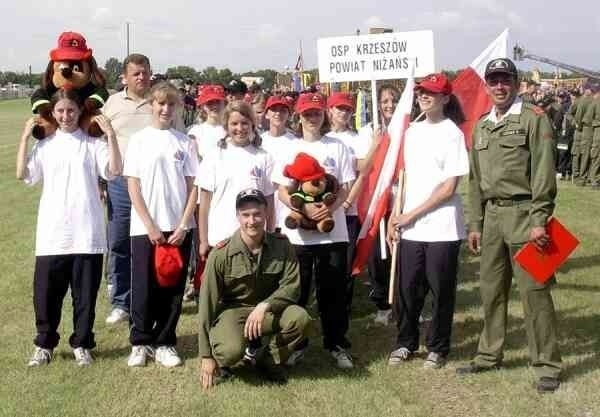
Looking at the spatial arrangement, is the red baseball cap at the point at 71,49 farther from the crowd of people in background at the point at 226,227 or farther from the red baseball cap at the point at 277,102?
the red baseball cap at the point at 277,102

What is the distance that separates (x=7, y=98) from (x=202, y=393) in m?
85.0

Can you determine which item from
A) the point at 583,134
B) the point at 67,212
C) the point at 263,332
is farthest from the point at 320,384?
the point at 583,134

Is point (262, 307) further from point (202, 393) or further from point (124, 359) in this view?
point (124, 359)

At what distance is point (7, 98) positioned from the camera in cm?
8206

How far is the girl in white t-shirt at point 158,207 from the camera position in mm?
5105

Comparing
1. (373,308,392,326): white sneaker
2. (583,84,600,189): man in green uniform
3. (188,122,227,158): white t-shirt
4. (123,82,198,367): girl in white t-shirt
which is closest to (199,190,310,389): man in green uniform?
(123,82,198,367): girl in white t-shirt

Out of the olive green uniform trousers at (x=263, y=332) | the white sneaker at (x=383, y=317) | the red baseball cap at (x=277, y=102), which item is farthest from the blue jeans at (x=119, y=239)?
the white sneaker at (x=383, y=317)

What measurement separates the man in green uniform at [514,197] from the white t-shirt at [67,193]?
2715 mm

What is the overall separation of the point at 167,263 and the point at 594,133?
12.7 meters

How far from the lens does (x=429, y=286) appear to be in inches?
209

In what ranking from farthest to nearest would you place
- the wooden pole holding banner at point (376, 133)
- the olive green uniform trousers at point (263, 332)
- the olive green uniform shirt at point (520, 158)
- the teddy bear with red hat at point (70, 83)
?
the wooden pole holding banner at point (376, 133) → the teddy bear with red hat at point (70, 83) → the olive green uniform trousers at point (263, 332) → the olive green uniform shirt at point (520, 158)

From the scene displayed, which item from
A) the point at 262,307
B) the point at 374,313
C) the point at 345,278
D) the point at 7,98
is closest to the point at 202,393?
the point at 262,307

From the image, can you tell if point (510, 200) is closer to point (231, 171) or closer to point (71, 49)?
point (231, 171)

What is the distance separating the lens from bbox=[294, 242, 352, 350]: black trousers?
5.20m
